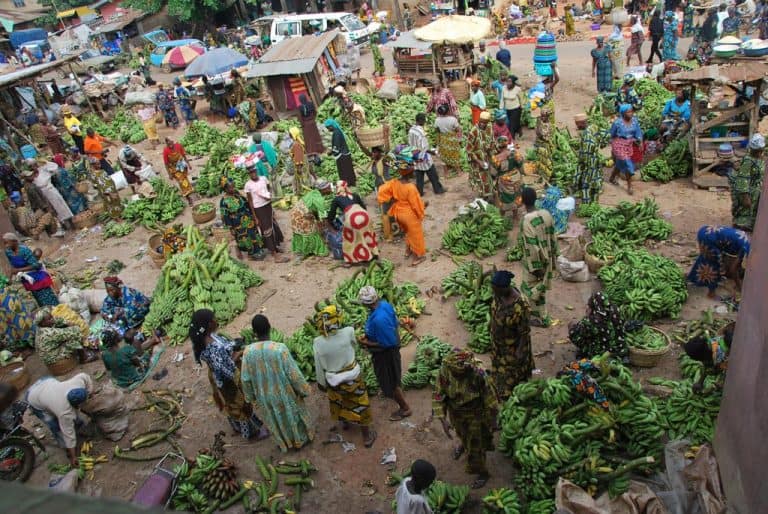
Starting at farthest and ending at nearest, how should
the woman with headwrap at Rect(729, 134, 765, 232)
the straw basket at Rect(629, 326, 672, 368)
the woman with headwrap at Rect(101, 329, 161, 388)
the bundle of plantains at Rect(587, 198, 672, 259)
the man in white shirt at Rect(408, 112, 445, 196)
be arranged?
the man in white shirt at Rect(408, 112, 445, 196)
the bundle of plantains at Rect(587, 198, 672, 259)
the woman with headwrap at Rect(729, 134, 765, 232)
the woman with headwrap at Rect(101, 329, 161, 388)
the straw basket at Rect(629, 326, 672, 368)

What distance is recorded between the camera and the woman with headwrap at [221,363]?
5.66 metres

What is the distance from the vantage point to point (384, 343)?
5871 millimetres

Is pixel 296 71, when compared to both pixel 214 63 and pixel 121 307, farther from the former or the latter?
pixel 121 307

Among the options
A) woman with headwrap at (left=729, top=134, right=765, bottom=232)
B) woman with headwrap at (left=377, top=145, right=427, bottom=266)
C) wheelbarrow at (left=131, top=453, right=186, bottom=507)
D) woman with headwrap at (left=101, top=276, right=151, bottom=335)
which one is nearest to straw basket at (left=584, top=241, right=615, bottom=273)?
woman with headwrap at (left=729, top=134, right=765, bottom=232)

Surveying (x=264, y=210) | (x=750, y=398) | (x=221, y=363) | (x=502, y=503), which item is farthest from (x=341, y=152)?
(x=750, y=398)

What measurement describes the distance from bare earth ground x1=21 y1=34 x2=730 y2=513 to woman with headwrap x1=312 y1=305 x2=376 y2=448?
1.25ft

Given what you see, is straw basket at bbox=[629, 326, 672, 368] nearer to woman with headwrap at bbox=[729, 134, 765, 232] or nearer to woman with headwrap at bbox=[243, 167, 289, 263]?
woman with headwrap at bbox=[729, 134, 765, 232]

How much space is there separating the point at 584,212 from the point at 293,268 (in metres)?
5.06

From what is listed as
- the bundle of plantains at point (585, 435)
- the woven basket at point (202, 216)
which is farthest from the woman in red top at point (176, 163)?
the bundle of plantains at point (585, 435)

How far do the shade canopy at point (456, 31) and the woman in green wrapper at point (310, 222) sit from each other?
730 cm

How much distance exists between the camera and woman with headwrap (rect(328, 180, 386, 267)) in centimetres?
868

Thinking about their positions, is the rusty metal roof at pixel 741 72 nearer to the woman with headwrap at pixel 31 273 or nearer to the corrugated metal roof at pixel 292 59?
the corrugated metal roof at pixel 292 59

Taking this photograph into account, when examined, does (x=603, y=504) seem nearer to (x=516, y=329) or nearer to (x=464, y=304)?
(x=516, y=329)

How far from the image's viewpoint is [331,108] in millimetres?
15109
